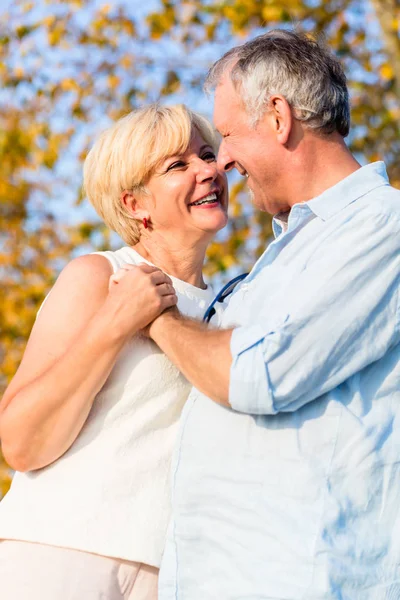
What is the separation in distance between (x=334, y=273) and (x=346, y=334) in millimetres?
148

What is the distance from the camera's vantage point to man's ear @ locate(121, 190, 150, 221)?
11.3 ft

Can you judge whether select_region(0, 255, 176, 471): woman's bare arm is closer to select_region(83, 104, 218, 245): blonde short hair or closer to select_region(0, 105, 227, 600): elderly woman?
select_region(0, 105, 227, 600): elderly woman

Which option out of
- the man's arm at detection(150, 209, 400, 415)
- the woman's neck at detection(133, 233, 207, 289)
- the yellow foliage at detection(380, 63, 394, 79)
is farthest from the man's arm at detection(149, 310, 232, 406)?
the yellow foliage at detection(380, 63, 394, 79)

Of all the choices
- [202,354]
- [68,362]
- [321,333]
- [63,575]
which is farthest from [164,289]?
[63,575]

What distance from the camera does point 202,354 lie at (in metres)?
2.53

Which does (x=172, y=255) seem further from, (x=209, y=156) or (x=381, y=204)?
(x=381, y=204)

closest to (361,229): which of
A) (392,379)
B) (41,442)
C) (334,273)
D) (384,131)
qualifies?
(334,273)

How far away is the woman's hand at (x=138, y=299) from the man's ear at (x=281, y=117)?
54cm

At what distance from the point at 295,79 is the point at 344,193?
361mm

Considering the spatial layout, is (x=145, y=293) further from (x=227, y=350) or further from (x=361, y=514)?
(x=361, y=514)

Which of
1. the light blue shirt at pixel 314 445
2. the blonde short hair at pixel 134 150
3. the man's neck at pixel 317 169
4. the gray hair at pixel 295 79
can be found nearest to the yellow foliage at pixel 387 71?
A: the blonde short hair at pixel 134 150

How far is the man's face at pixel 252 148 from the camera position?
110 inches

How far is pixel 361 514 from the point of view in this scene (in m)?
2.43

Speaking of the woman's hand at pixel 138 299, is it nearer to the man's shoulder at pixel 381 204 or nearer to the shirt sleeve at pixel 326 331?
the shirt sleeve at pixel 326 331
